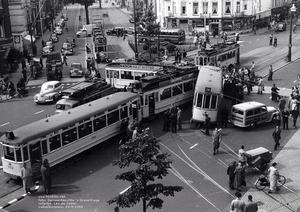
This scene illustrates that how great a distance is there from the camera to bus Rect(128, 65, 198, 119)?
98.2 ft

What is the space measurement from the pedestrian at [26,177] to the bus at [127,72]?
1673 cm

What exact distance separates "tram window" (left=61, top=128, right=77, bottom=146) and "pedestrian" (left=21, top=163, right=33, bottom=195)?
2873 millimetres

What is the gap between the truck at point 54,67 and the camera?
46.8 meters

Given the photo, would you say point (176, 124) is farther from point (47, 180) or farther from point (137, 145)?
point (137, 145)

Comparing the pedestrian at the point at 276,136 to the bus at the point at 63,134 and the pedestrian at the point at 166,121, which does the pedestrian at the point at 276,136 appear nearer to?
the pedestrian at the point at 166,121

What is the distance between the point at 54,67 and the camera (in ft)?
171

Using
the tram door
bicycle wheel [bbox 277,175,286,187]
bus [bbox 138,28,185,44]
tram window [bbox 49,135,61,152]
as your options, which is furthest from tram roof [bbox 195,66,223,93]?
bus [bbox 138,28,185,44]

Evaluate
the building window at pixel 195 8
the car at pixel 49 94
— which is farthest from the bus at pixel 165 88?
the building window at pixel 195 8

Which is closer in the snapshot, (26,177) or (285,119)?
(26,177)

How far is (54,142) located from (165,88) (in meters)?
11.4

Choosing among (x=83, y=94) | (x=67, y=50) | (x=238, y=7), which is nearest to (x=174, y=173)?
(x=83, y=94)

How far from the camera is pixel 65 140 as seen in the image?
22.8 metres

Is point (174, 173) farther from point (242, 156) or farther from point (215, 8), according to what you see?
point (215, 8)

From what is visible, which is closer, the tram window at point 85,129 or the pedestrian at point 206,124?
the tram window at point 85,129
